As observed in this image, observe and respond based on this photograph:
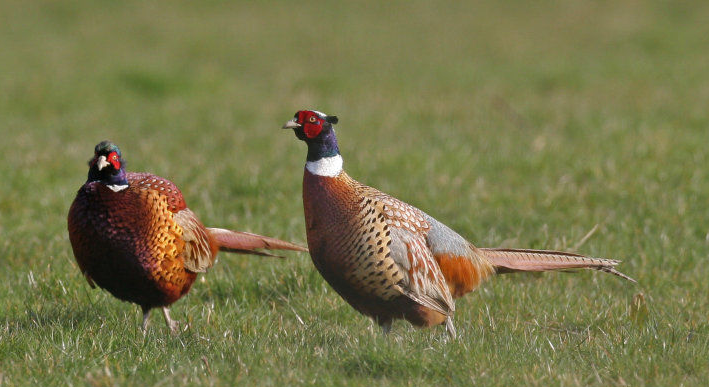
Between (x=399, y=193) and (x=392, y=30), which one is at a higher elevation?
(x=392, y=30)

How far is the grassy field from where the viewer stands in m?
3.89

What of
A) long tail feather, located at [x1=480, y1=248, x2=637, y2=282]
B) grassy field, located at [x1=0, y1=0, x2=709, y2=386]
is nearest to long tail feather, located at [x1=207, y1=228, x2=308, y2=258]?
grassy field, located at [x1=0, y1=0, x2=709, y2=386]

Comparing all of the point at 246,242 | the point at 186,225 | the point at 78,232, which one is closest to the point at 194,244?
the point at 186,225

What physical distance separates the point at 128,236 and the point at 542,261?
2.00m

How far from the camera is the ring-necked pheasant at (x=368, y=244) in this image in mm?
4219

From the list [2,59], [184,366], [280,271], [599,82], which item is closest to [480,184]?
[280,271]

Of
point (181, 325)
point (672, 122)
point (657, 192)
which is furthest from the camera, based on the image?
point (672, 122)

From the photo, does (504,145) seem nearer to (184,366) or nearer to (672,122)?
(672,122)

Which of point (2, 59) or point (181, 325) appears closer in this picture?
point (181, 325)

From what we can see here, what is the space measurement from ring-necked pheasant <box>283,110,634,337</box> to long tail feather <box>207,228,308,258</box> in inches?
27.2

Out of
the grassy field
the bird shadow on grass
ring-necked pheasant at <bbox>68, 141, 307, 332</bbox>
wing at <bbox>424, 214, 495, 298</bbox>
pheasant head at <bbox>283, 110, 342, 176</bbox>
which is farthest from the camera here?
wing at <bbox>424, 214, 495, 298</bbox>

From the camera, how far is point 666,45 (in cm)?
1370

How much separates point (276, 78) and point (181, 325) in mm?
8460

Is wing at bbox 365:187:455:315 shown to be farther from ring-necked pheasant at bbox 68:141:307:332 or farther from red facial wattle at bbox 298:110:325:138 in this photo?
ring-necked pheasant at bbox 68:141:307:332
